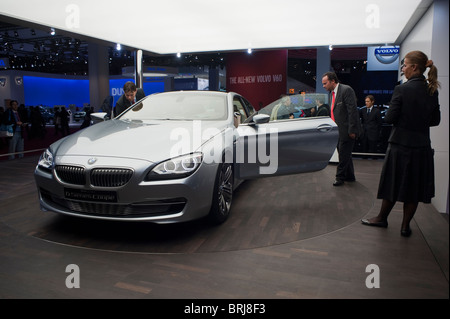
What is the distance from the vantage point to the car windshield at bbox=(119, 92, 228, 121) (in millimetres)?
3984

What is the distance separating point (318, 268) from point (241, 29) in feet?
17.8

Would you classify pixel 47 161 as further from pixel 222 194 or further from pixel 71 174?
pixel 222 194

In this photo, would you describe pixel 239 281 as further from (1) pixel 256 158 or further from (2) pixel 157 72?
(2) pixel 157 72

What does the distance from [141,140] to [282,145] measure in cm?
157

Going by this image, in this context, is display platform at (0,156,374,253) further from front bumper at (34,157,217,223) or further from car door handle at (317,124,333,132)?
car door handle at (317,124,333,132)

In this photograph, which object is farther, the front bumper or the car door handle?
the car door handle

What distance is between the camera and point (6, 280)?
2428 mm

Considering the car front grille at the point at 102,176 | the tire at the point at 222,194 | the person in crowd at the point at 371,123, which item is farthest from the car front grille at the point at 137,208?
the person in crowd at the point at 371,123

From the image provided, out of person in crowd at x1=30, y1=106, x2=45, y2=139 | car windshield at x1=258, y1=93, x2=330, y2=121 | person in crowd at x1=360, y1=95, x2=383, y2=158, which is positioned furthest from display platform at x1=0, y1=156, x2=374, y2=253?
person in crowd at x1=30, y1=106, x2=45, y2=139

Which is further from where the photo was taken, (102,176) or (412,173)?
(412,173)

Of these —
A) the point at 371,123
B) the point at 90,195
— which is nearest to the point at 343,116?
the point at 371,123

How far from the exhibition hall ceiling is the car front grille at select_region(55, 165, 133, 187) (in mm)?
3239

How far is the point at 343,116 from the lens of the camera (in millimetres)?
5242
